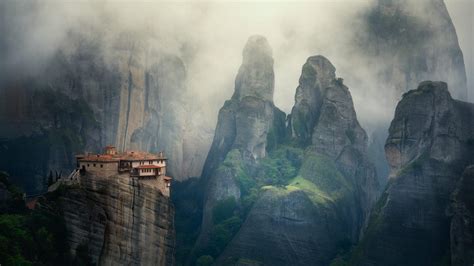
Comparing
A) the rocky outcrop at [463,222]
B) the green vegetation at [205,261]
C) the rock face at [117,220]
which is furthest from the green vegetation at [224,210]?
the rocky outcrop at [463,222]

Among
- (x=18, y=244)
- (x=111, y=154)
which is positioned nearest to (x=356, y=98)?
(x=111, y=154)

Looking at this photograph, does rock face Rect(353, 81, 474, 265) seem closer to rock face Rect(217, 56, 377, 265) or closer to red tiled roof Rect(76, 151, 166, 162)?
rock face Rect(217, 56, 377, 265)

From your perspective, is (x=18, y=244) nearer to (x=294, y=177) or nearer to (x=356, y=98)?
(x=294, y=177)

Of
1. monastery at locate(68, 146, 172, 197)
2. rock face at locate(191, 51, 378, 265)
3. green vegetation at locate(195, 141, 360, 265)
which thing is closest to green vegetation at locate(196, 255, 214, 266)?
green vegetation at locate(195, 141, 360, 265)

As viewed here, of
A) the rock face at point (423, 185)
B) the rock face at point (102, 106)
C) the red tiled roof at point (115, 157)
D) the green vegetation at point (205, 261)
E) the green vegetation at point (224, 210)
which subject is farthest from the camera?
the green vegetation at point (224, 210)

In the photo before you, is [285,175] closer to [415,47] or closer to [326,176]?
[326,176]

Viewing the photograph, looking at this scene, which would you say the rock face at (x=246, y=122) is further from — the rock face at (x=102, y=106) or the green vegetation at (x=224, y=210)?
the rock face at (x=102, y=106)
